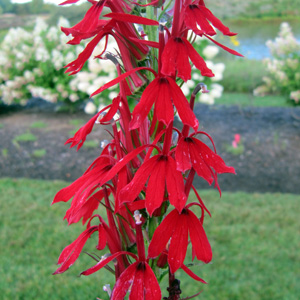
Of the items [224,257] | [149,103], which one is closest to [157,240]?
[149,103]

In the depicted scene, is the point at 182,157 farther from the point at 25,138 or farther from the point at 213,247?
the point at 25,138

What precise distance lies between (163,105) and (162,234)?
0.25 metres

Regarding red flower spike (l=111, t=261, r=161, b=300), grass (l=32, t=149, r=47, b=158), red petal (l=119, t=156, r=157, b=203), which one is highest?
red petal (l=119, t=156, r=157, b=203)

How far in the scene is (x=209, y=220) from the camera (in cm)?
362

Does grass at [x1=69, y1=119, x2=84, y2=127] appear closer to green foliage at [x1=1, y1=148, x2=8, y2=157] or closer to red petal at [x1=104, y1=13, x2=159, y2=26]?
green foliage at [x1=1, y1=148, x2=8, y2=157]

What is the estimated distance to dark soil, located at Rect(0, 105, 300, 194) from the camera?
4.68m

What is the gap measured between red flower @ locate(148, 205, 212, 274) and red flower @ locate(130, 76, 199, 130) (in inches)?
7.6

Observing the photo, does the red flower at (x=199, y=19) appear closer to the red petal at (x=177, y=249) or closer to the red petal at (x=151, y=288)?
the red petal at (x=177, y=249)

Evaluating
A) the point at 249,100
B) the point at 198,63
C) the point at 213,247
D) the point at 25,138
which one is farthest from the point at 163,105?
the point at 249,100

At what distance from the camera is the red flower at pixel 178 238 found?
73cm

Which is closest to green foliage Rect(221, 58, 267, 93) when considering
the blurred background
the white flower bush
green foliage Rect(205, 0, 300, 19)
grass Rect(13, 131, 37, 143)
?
the blurred background

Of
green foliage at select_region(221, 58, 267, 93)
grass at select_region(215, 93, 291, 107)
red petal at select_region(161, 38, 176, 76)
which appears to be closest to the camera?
red petal at select_region(161, 38, 176, 76)

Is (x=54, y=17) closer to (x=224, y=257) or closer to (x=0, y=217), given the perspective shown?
(x=0, y=217)

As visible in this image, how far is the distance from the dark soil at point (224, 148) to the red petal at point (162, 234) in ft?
12.6
